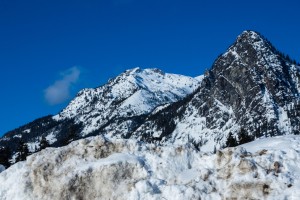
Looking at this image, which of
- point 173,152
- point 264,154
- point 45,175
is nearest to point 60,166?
point 45,175

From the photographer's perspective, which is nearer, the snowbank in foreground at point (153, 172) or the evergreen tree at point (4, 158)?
the snowbank in foreground at point (153, 172)

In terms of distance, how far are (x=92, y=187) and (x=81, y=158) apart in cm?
275

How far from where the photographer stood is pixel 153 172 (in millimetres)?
33656

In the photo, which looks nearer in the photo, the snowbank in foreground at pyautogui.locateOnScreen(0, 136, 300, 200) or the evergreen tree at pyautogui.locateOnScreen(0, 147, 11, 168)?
the snowbank in foreground at pyautogui.locateOnScreen(0, 136, 300, 200)

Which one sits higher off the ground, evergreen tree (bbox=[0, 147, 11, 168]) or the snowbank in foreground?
evergreen tree (bbox=[0, 147, 11, 168])

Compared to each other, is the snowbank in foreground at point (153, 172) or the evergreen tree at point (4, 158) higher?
the evergreen tree at point (4, 158)

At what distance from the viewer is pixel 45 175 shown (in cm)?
3572

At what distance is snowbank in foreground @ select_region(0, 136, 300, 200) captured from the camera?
101 ft

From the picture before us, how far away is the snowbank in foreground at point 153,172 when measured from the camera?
101 feet

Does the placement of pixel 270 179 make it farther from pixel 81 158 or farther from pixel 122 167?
pixel 81 158

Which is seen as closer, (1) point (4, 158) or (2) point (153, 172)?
(2) point (153, 172)

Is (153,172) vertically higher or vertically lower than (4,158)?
lower

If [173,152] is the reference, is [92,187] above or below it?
below

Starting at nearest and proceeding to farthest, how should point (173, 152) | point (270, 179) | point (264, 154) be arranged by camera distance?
point (270, 179) < point (264, 154) < point (173, 152)
